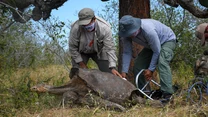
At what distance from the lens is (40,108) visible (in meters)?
5.13

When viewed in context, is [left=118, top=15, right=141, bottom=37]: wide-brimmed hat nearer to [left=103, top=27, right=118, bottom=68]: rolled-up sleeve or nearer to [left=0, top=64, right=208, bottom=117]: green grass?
[left=103, top=27, right=118, bottom=68]: rolled-up sleeve

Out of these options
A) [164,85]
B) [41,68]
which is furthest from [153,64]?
[41,68]

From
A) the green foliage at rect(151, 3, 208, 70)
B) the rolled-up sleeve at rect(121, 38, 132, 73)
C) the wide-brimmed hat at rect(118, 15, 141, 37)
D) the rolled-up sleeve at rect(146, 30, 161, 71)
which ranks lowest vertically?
the green foliage at rect(151, 3, 208, 70)

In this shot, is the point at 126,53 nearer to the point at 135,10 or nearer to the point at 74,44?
the point at 74,44

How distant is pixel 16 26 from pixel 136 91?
7870 millimetres

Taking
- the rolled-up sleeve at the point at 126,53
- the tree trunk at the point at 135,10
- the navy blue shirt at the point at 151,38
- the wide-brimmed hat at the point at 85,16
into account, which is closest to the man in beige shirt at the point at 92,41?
the wide-brimmed hat at the point at 85,16

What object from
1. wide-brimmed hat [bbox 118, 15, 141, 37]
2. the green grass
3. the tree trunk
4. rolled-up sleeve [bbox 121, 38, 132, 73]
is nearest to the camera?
the green grass

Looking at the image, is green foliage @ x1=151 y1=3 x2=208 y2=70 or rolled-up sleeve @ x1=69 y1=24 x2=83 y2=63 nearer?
rolled-up sleeve @ x1=69 y1=24 x2=83 y2=63

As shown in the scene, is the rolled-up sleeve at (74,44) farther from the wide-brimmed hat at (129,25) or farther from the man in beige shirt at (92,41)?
the wide-brimmed hat at (129,25)

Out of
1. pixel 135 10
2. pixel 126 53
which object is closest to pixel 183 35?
pixel 135 10

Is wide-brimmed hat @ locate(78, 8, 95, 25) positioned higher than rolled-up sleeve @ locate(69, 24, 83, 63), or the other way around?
wide-brimmed hat @ locate(78, 8, 95, 25)

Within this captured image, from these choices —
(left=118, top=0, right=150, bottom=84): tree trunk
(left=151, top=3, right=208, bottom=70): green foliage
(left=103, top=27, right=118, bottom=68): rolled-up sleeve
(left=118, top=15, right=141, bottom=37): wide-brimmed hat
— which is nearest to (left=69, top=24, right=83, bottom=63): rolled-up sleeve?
(left=103, top=27, right=118, bottom=68): rolled-up sleeve

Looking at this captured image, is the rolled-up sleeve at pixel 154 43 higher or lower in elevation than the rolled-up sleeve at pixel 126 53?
higher

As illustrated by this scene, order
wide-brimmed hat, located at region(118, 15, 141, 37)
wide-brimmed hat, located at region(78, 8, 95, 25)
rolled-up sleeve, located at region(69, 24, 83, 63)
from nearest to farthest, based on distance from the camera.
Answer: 1. wide-brimmed hat, located at region(118, 15, 141, 37)
2. wide-brimmed hat, located at region(78, 8, 95, 25)
3. rolled-up sleeve, located at region(69, 24, 83, 63)
